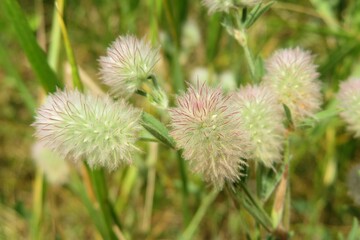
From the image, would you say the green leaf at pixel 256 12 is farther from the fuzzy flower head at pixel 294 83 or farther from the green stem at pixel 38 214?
the green stem at pixel 38 214

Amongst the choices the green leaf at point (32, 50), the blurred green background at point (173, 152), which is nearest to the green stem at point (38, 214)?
the blurred green background at point (173, 152)

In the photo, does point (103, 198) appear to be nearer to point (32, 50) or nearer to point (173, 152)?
point (32, 50)

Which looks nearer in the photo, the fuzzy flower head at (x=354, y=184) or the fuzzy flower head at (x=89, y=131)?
the fuzzy flower head at (x=89, y=131)

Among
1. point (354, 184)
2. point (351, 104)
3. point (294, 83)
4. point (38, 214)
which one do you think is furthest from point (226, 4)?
point (38, 214)

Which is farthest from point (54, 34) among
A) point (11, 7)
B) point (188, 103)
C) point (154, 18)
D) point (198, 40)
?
point (188, 103)

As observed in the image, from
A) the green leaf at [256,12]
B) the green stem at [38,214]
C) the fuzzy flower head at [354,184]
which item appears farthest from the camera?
the green stem at [38,214]

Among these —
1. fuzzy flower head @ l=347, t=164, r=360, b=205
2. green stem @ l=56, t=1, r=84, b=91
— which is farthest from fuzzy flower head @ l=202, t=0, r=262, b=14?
fuzzy flower head @ l=347, t=164, r=360, b=205

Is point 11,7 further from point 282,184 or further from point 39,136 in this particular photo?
point 282,184
